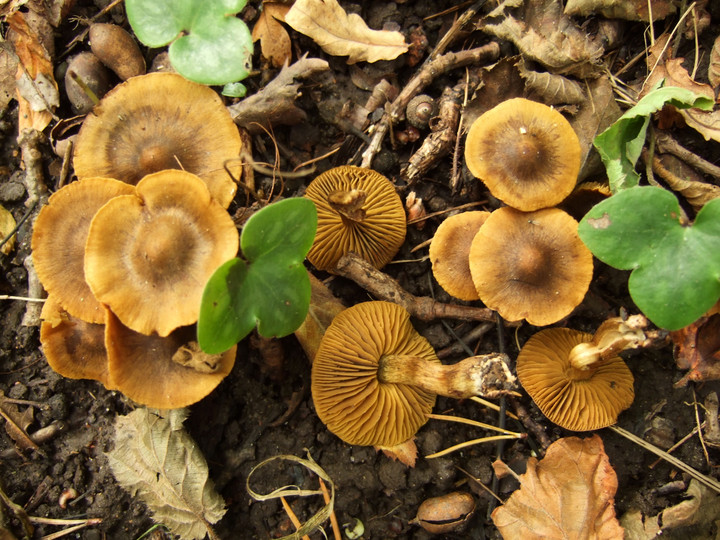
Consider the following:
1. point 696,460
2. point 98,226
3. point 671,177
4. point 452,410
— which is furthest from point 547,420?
point 98,226

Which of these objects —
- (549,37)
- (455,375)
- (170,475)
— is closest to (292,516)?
(170,475)

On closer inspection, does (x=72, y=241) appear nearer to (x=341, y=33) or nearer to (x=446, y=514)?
(x=341, y=33)

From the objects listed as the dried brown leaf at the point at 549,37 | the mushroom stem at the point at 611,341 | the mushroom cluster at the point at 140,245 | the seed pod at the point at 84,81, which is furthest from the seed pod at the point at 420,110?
the seed pod at the point at 84,81

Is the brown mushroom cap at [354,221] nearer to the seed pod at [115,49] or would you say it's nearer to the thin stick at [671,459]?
the seed pod at [115,49]

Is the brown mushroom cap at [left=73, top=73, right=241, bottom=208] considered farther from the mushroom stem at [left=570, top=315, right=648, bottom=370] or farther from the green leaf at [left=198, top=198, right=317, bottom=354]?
the mushroom stem at [left=570, top=315, right=648, bottom=370]

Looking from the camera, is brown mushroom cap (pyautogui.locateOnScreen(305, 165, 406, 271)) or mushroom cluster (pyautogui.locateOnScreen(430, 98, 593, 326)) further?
brown mushroom cap (pyautogui.locateOnScreen(305, 165, 406, 271))

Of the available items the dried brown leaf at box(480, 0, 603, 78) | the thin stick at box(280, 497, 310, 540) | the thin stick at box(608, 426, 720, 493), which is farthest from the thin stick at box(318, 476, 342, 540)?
the dried brown leaf at box(480, 0, 603, 78)
